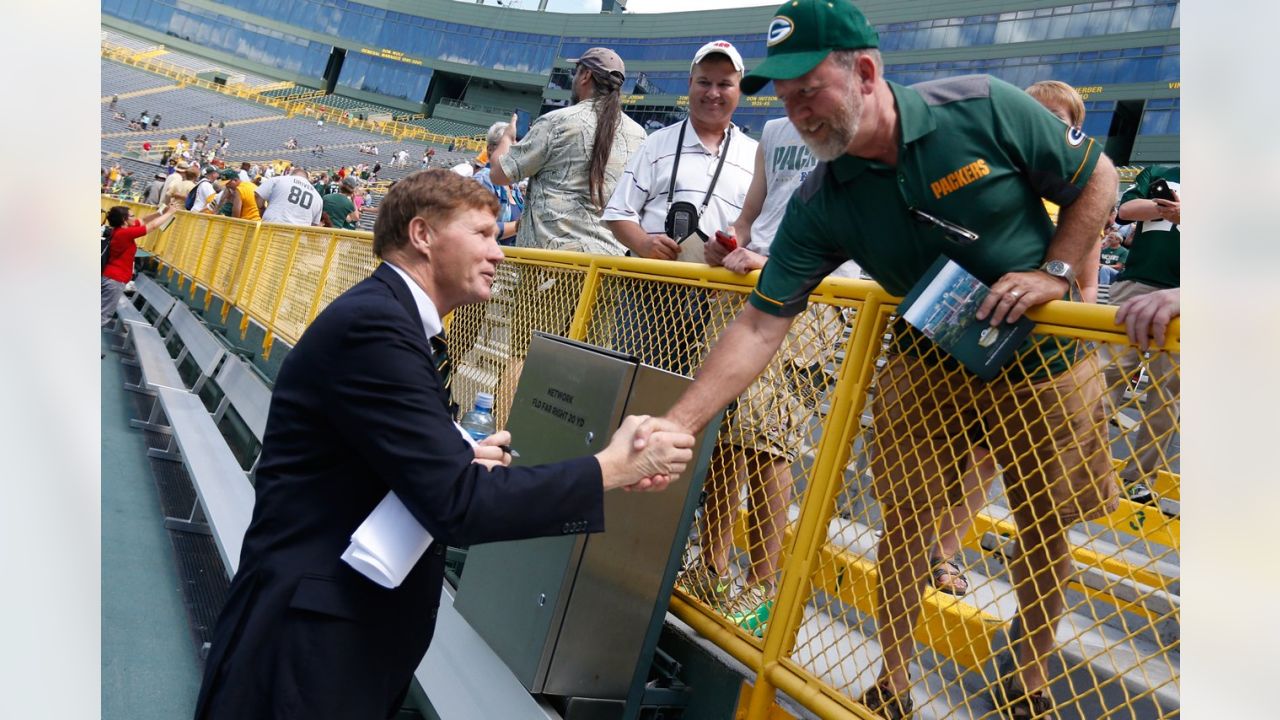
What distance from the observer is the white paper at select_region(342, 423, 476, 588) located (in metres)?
1.98

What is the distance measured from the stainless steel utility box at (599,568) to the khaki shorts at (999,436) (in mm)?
601

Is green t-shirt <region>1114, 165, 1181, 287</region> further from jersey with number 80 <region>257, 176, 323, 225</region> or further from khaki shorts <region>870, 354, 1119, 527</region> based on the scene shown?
jersey with number 80 <region>257, 176, 323, 225</region>

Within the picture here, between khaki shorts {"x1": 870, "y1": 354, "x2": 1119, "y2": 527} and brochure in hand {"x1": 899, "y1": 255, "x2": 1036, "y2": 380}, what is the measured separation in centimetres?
8

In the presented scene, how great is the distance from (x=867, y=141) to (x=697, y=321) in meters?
1.10

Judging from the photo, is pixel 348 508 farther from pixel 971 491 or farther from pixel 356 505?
pixel 971 491

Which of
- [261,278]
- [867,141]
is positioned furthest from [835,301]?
[261,278]

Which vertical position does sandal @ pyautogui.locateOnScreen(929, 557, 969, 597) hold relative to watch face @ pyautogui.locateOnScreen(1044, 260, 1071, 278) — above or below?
below

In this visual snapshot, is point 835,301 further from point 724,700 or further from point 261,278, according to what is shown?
point 261,278

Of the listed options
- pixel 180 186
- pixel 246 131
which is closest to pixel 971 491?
pixel 180 186

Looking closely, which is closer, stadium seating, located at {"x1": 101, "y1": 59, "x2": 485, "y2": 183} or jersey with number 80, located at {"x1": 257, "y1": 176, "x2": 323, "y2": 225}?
jersey with number 80, located at {"x1": 257, "y1": 176, "x2": 323, "y2": 225}

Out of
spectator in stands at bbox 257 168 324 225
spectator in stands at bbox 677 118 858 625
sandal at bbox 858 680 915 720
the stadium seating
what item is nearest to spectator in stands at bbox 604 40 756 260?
spectator in stands at bbox 677 118 858 625

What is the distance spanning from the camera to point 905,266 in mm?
2355

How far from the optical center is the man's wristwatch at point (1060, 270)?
6.83ft

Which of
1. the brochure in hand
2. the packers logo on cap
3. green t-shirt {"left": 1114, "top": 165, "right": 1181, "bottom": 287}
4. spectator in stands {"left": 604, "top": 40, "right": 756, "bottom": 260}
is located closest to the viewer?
the brochure in hand
